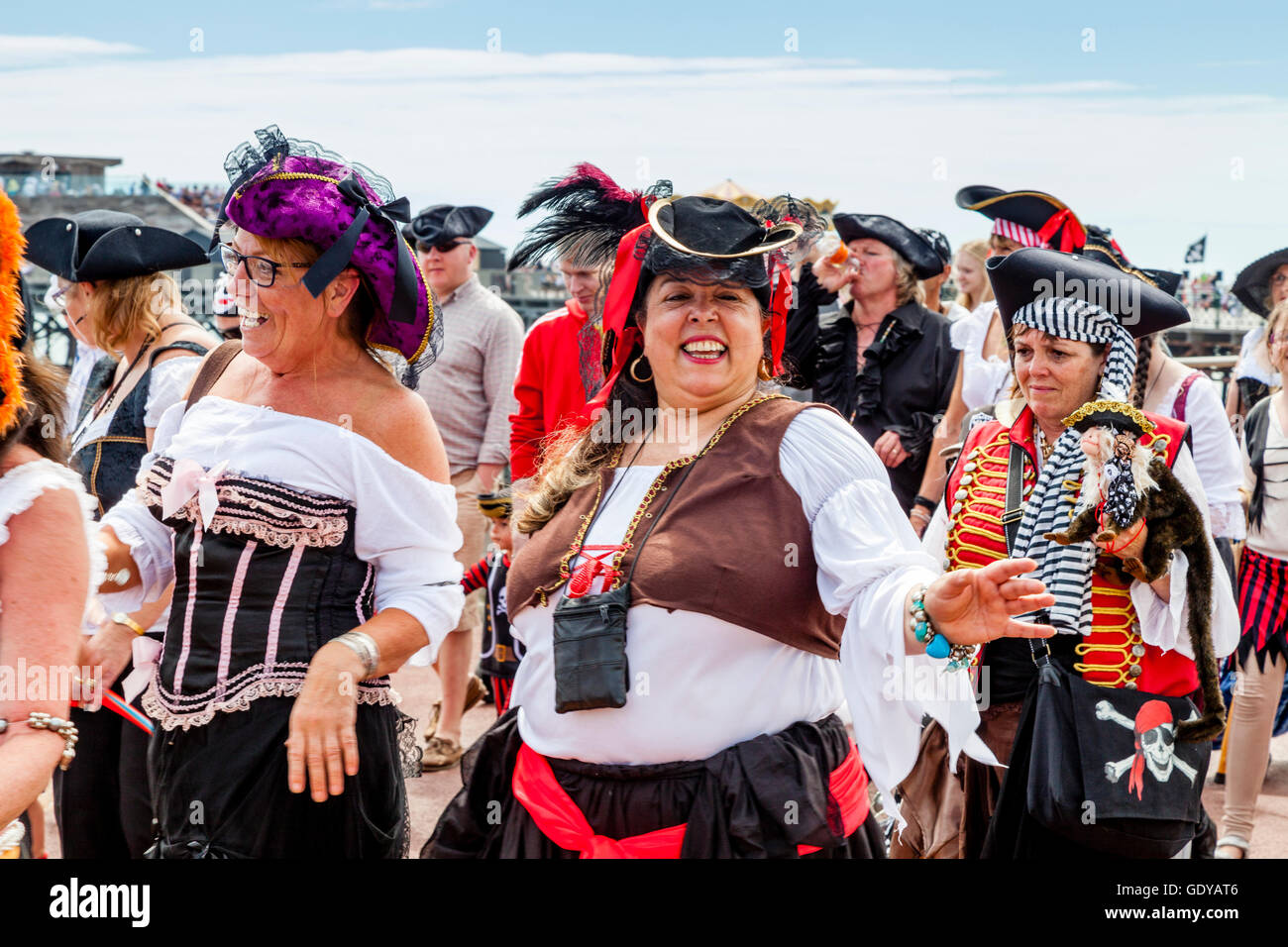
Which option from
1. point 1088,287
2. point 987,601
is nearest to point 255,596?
point 987,601

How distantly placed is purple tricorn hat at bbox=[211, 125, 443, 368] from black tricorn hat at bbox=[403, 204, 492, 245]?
310 cm

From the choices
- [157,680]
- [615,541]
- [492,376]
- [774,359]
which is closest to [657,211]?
[774,359]

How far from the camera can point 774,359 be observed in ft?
9.04

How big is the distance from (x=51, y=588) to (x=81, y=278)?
230 centimetres

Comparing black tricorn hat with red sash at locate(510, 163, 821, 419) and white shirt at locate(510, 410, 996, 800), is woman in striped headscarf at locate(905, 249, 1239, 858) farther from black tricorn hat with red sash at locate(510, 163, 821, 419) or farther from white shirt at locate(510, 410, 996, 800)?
white shirt at locate(510, 410, 996, 800)

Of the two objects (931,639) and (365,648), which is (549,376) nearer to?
(365,648)

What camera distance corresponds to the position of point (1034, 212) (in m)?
4.33

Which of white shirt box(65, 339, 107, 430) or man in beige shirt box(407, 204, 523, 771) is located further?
man in beige shirt box(407, 204, 523, 771)

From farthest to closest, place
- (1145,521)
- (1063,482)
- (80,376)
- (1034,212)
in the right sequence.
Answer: (80,376), (1034,212), (1063,482), (1145,521)

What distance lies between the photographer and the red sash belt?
238 cm

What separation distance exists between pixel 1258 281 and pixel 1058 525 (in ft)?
11.9

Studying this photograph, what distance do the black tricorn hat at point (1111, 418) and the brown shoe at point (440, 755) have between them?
3186 mm

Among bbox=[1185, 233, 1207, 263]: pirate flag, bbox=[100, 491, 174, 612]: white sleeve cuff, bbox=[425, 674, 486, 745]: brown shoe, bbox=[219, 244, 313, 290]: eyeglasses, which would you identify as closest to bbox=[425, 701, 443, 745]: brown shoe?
bbox=[425, 674, 486, 745]: brown shoe
